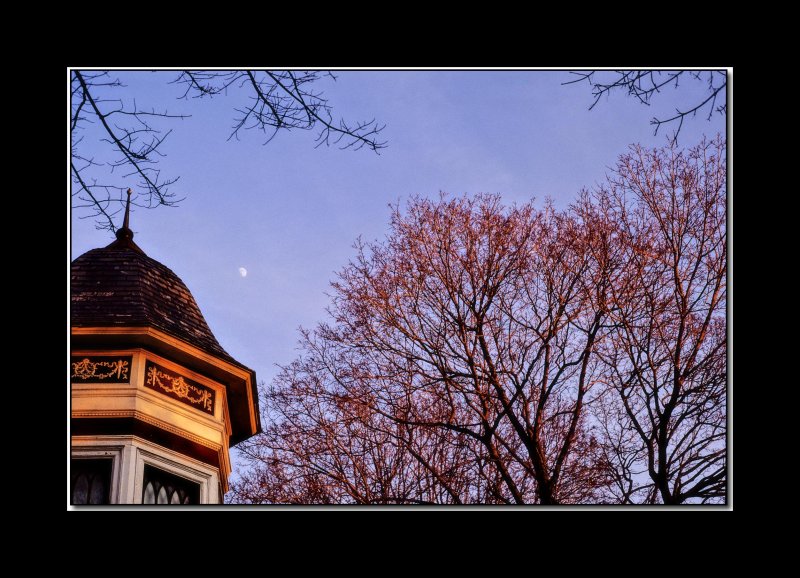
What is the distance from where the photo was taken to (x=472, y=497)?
Result: 6.27m

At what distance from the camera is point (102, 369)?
771cm

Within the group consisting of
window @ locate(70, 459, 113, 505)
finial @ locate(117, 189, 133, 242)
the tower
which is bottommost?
window @ locate(70, 459, 113, 505)

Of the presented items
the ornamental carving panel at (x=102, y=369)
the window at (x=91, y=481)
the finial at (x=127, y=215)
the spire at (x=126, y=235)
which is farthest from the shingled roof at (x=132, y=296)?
the window at (x=91, y=481)

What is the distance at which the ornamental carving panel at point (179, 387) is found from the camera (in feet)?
26.5

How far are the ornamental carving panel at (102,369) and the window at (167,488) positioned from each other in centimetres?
73

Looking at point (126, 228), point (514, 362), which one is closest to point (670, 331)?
point (514, 362)

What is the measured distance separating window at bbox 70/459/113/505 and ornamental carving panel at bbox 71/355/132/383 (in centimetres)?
65

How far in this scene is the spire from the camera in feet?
20.6

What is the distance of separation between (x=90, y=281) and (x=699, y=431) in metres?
4.48

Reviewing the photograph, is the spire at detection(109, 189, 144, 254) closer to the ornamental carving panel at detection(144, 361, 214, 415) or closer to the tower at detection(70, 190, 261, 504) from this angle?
the tower at detection(70, 190, 261, 504)

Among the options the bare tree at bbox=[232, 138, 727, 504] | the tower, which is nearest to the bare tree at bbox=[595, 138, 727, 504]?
the bare tree at bbox=[232, 138, 727, 504]

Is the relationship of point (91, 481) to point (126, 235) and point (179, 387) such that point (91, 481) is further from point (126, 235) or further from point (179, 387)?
point (126, 235)

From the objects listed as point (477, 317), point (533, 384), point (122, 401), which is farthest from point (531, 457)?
point (122, 401)

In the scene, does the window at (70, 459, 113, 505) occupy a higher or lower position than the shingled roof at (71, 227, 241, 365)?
lower
